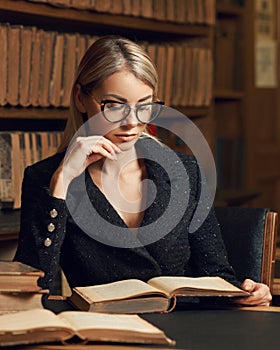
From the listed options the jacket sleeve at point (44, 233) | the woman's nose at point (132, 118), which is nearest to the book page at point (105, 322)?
the jacket sleeve at point (44, 233)

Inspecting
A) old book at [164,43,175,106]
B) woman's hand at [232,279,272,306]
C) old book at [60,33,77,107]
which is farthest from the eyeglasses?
old book at [164,43,175,106]

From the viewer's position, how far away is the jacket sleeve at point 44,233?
2117 millimetres

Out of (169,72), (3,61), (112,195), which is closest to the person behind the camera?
(112,195)

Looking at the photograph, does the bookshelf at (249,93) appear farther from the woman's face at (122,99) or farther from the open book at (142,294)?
the open book at (142,294)

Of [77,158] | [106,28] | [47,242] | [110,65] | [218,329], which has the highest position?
[106,28]

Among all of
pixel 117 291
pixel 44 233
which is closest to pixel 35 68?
pixel 44 233

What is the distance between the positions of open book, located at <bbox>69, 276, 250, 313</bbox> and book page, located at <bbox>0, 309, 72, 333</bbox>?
0.62 feet

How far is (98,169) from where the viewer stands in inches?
94.5

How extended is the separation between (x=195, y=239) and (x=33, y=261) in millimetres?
463

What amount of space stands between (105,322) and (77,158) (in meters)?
0.61

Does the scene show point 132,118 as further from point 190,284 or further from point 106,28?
point 106,28

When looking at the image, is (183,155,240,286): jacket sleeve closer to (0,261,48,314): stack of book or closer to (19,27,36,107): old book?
(0,261,48,314): stack of book

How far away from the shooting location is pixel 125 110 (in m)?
2.14

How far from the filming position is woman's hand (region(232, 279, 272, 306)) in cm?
198
